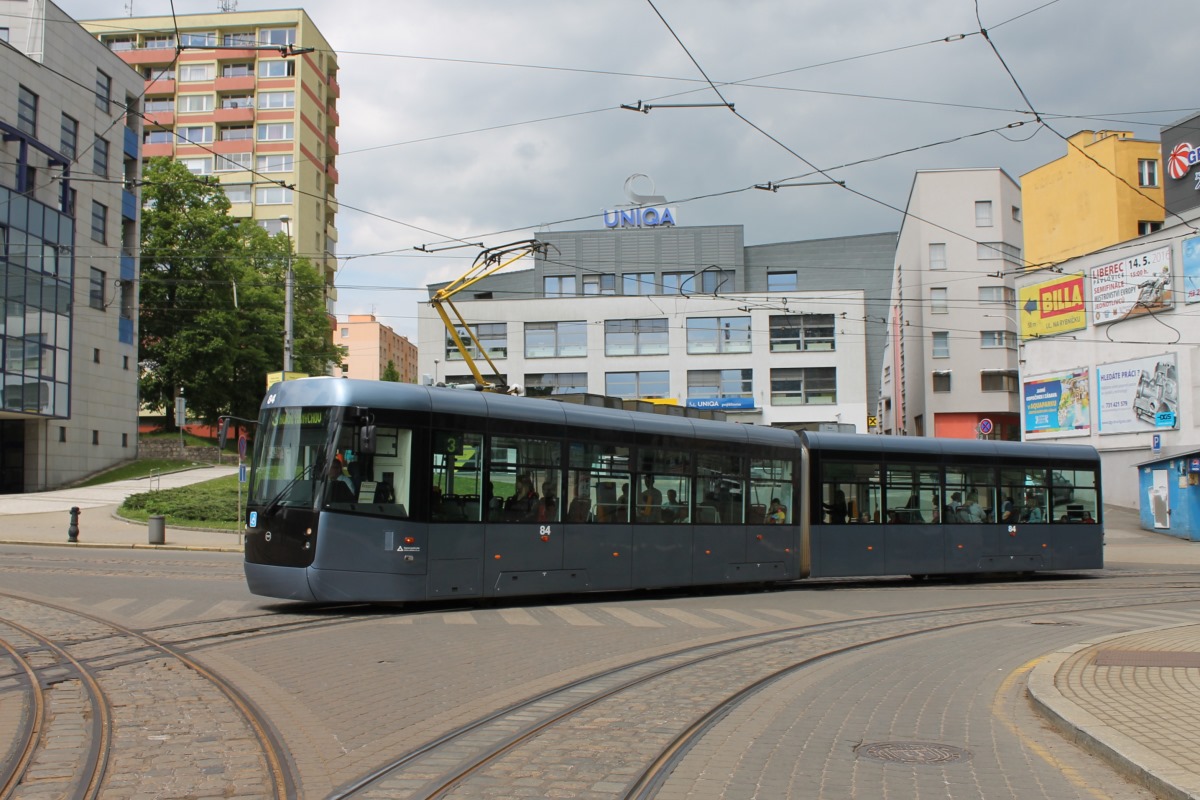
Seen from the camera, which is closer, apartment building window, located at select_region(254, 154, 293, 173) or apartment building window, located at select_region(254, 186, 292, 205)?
apartment building window, located at select_region(254, 186, 292, 205)

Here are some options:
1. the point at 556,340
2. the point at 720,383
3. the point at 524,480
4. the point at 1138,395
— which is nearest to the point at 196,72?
the point at 556,340

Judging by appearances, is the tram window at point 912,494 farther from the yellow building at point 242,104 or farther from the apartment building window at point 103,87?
the yellow building at point 242,104

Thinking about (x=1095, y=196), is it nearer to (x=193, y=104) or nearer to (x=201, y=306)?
(x=201, y=306)

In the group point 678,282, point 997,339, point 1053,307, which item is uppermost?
point 678,282

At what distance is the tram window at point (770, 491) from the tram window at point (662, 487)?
176 cm

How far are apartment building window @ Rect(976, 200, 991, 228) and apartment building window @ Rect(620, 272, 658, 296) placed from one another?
19.2m

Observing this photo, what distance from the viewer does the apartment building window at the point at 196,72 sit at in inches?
3191

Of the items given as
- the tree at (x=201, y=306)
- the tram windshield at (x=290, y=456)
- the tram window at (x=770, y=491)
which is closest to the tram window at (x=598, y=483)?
the tram window at (x=770, y=491)

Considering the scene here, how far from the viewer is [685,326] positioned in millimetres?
62625

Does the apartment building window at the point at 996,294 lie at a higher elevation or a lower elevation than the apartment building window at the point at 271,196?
lower

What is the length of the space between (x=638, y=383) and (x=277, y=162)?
113 ft

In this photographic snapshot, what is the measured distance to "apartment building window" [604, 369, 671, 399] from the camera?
63250mm

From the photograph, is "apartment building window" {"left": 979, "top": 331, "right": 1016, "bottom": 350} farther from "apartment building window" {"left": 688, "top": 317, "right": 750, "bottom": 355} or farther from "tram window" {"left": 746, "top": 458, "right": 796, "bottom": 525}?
"tram window" {"left": 746, "top": 458, "right": 796, "bottom": 525}

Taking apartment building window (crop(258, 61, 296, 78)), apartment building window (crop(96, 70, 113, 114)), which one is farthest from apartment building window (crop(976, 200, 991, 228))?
apartment building window (crop(258, 61, 296, 78))
